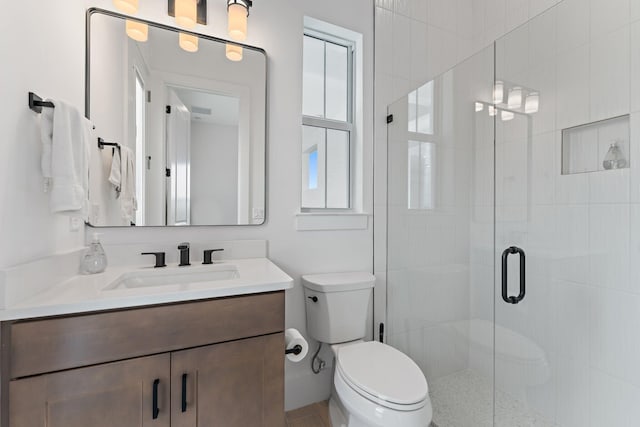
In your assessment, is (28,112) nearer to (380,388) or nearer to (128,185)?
(128,185)

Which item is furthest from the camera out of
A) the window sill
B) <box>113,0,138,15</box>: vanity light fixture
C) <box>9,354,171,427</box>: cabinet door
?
the window sill

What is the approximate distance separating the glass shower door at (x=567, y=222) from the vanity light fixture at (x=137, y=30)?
1769 mm

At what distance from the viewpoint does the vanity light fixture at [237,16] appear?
1438mm

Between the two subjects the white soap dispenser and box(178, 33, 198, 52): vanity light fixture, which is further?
box(178, 33, 198, 52): vanity light fixture

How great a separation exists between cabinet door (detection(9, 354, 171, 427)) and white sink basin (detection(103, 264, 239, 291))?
0.35 meters

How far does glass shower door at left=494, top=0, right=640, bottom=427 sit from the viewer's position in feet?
3.82

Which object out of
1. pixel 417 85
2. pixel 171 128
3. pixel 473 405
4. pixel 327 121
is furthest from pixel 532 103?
pixel 171 128

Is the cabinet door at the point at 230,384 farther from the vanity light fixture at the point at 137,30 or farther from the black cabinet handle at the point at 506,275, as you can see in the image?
the vanity light fixture at the point at 137,30

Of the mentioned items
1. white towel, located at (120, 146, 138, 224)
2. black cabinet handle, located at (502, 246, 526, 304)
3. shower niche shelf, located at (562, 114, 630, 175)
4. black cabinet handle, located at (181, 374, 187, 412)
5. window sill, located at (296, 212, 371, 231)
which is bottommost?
black cabinet handle, located at (181, 374, 187, 412)

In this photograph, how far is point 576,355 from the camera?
1315mm

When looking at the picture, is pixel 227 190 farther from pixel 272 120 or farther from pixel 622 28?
pixel 622 28

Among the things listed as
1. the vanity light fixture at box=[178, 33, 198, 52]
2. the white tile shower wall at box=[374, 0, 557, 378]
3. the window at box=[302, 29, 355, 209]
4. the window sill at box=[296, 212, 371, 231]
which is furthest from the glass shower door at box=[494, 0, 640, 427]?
the vanity light fixture at box=[178, 33, 198, 52]

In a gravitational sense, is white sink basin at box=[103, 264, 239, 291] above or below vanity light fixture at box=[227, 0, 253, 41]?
below

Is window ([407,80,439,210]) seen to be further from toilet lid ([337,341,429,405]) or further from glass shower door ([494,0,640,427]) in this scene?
Result: toilet lid ([337,341,429,405])
